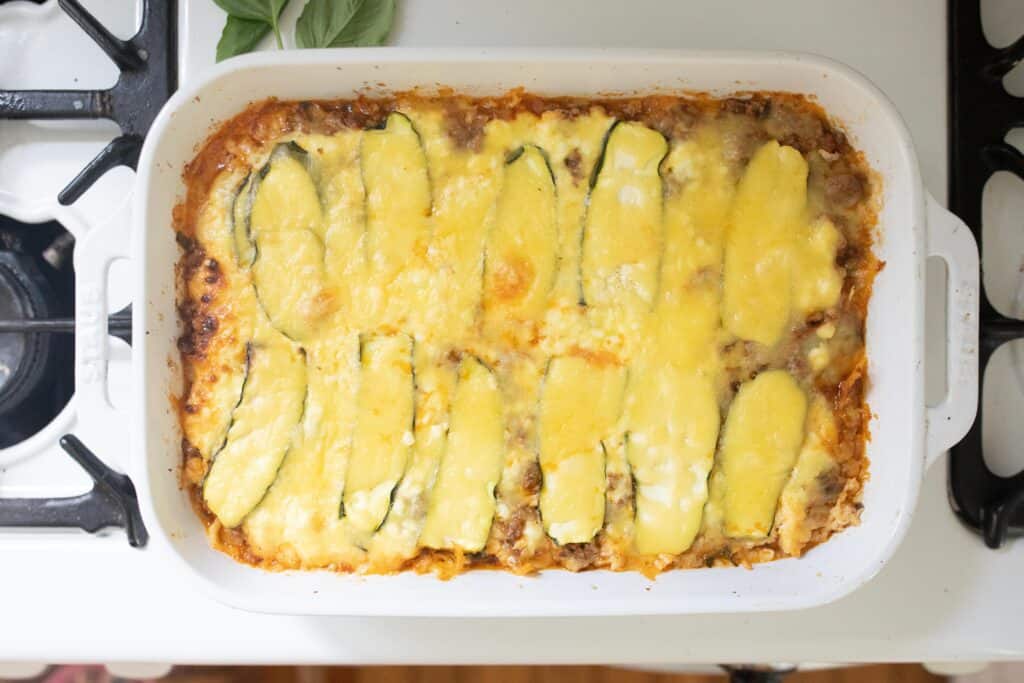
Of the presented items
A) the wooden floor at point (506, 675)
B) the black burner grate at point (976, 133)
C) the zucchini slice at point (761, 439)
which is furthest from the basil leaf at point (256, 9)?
the wooden floor at point (506, 675)

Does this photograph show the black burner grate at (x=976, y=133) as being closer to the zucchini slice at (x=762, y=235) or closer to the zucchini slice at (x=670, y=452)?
the zucchini slice at (x=762, y=235)

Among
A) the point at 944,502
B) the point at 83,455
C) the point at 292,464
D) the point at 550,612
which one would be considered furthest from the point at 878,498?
the point at 83,455

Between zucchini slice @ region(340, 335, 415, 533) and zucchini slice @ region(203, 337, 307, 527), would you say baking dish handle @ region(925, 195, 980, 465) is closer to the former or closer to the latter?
zucchini slice @ region(340, 335, 415, 533)

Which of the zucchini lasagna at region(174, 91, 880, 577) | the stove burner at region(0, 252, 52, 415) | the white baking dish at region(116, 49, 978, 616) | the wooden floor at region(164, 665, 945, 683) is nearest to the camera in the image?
the white baking dish at region(116, 49, 978, 616)

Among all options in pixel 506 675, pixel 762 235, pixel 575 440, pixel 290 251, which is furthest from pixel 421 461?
pixel 506 675

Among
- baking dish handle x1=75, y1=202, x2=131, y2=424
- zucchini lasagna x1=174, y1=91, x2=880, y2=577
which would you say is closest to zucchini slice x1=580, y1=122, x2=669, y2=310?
zucchini lasagna x1=174, y1=91, x2=880, y2=577

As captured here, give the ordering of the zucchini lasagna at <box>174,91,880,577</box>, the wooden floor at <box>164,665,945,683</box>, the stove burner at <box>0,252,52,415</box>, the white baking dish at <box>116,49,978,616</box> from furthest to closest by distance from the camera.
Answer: the wooden floor at <box>164,665,945,683</box>
the stove burner at <box>0,252,52,415</box>
the zucchini lasagna at <box>174,91,880,577</box>
the white baking dish at <box>116,49,978,616</box>

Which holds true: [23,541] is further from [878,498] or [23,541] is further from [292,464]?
[878,498]

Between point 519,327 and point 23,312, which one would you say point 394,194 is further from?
point 23,312
